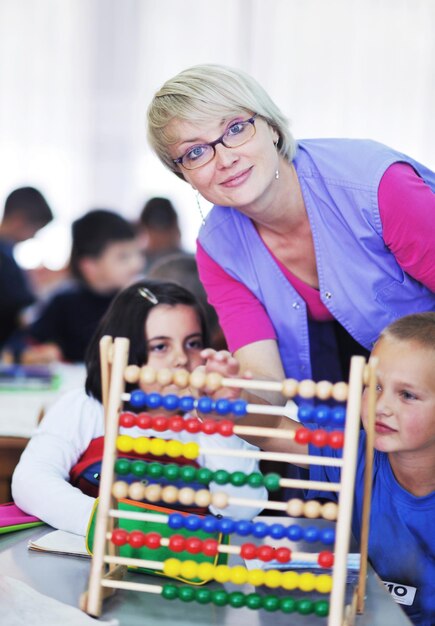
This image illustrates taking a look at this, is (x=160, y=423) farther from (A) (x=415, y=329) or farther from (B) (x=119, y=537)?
(A) (x=415, y=329)

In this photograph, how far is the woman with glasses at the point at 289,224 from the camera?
1854mm

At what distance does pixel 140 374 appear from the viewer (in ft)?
4.83

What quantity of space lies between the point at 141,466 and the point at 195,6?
5736 mm

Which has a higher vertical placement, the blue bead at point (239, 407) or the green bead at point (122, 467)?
the blue bead at point (239, 407)

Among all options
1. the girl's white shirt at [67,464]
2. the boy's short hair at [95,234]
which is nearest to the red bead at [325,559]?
the girl's white shirt at [67,464]

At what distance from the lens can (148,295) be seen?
94.4 inches

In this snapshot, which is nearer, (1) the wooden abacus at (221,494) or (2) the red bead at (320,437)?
(1) the wooden abacus at (221,494)

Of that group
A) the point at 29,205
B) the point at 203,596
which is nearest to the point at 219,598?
the point at 203,596

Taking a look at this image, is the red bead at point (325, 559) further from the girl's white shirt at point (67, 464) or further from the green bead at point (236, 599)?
the girl's white shirt at point (67, 464)

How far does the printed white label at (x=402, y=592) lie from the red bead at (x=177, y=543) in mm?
502

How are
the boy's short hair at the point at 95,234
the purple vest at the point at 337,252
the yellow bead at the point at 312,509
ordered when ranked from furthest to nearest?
the boy's short hair at the point at 95,234, the purple vest at the point at 337,252, the yellow bead at the point at 312,509

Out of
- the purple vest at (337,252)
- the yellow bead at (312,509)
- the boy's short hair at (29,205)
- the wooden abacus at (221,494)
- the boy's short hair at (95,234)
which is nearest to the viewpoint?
the wooden abacus at (221,494)

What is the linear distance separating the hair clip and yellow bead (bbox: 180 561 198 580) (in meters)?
1.00

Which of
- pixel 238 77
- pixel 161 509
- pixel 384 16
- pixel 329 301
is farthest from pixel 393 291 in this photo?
pixel 384 16
